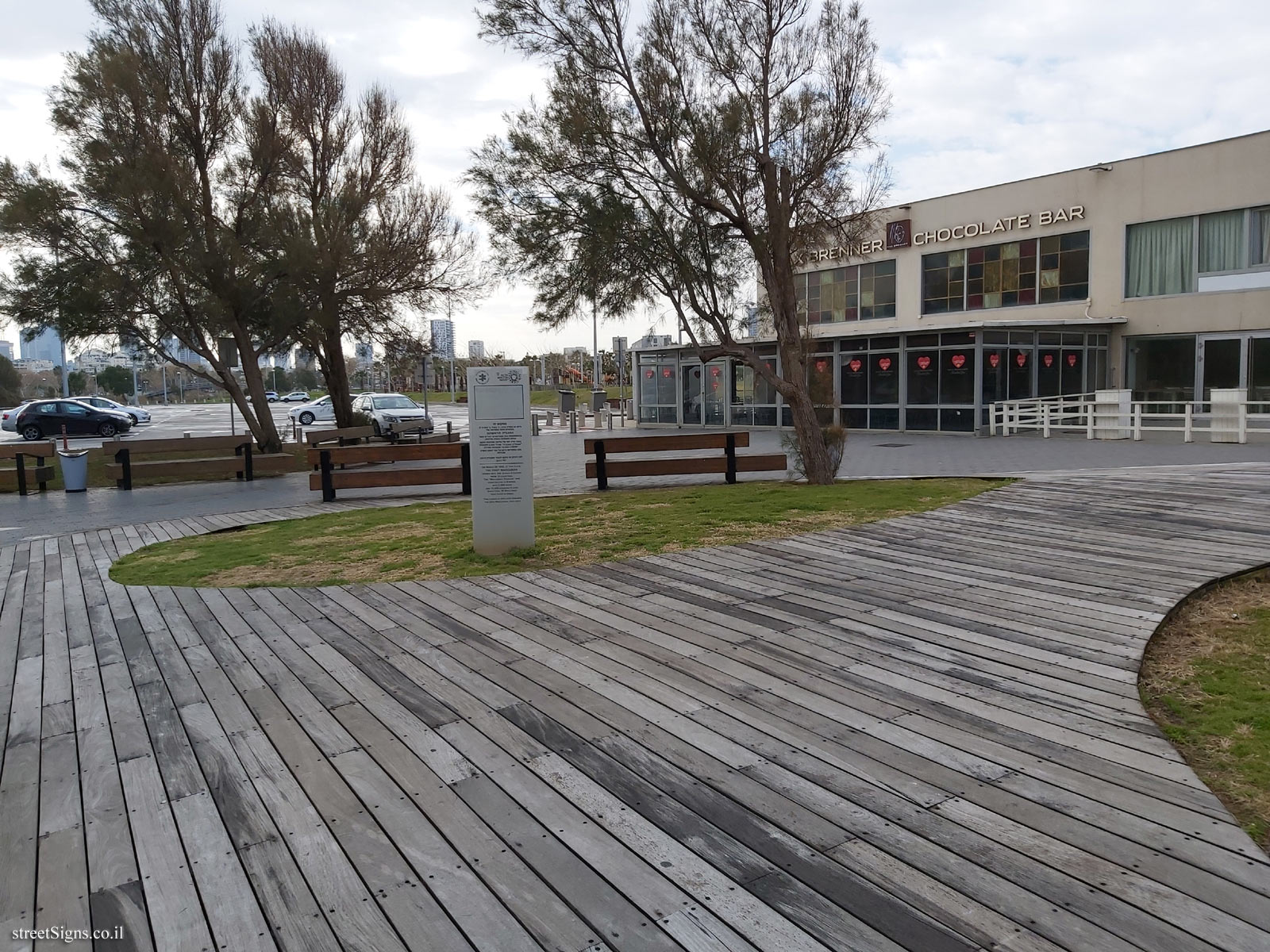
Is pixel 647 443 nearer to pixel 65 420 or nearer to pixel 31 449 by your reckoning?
pixel 31 449

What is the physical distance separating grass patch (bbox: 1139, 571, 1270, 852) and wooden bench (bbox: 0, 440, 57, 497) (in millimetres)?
17840

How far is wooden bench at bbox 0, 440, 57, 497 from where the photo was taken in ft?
54.9

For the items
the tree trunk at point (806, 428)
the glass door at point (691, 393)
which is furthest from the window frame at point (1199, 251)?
the tree trunk at point (806, 428)

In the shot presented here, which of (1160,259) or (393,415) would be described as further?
(393,415)

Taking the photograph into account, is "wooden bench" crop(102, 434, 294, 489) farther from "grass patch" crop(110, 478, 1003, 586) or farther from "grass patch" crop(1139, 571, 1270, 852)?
"grass patch" crop(1139, 571, 1270, 852)

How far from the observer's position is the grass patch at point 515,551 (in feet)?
25.0

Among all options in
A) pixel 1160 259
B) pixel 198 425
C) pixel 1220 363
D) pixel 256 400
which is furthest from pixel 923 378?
pixel 198 425

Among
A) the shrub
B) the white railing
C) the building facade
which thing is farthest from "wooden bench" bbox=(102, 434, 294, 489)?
the white railing

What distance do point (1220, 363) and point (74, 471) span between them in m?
27.8

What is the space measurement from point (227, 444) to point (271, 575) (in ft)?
52.0

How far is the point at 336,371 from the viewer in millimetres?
25875

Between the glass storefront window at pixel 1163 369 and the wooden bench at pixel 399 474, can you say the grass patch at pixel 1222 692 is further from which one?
the glass storefront window at pixel 1163 369

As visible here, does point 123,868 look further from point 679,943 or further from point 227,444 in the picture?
point 227,444

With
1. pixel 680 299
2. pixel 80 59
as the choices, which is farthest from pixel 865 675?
pixel 80 59
